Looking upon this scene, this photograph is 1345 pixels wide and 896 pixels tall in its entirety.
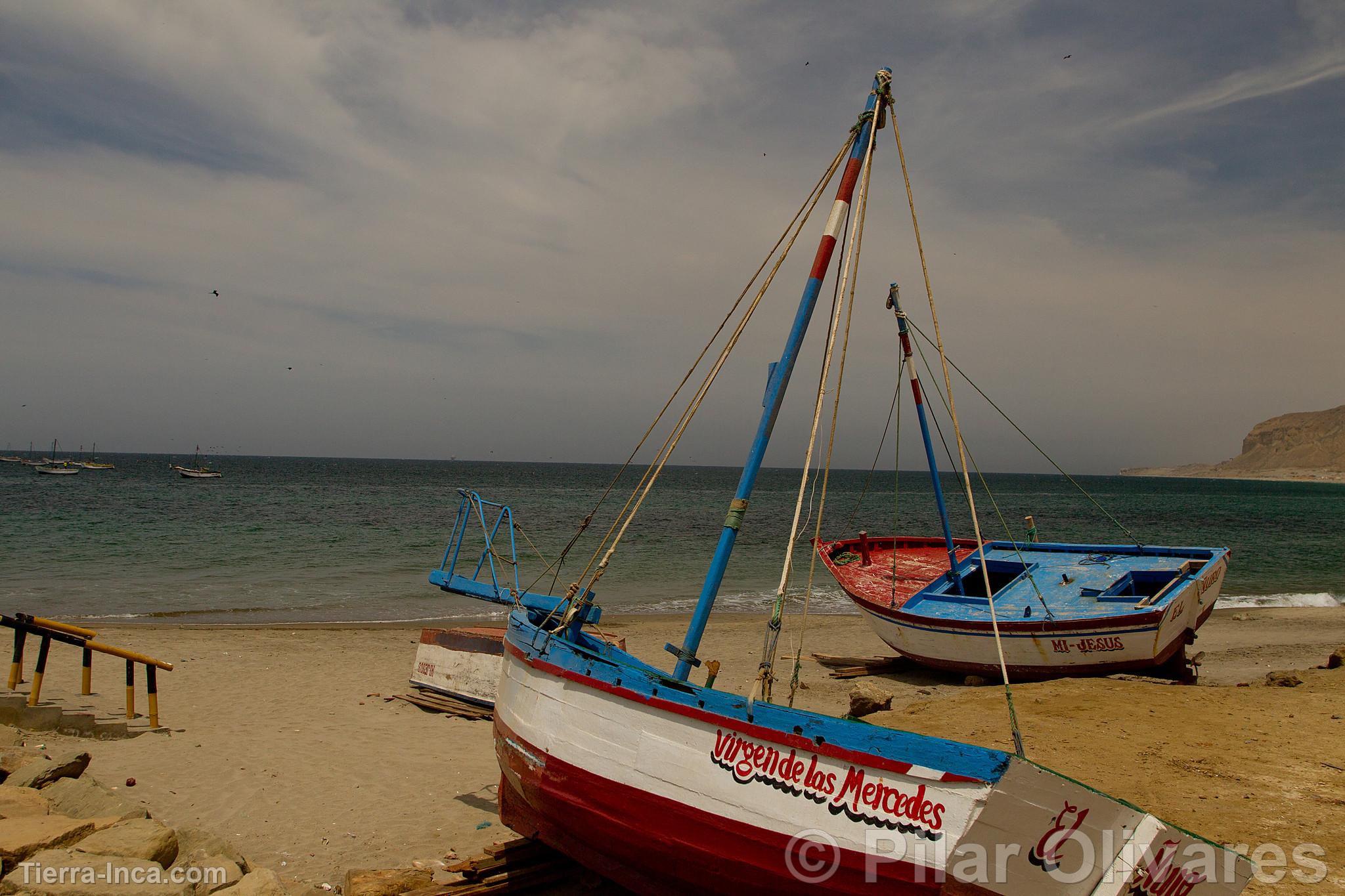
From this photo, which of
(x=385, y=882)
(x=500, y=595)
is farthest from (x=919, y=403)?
(x=385, y=882)

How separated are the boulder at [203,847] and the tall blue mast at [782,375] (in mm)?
3812

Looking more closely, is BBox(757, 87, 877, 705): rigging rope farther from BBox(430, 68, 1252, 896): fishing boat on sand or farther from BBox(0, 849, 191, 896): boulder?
BBox(0, 849, 191, 896): boulder

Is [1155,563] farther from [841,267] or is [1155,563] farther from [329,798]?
[329,798]

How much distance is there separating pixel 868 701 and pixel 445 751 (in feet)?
19.4

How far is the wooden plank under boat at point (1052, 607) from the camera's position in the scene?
40.0ft

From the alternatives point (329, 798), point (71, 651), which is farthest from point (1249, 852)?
point (71, 651)

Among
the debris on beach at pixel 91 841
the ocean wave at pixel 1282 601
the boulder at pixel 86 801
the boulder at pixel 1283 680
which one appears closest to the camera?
the debris on beach at pixel 91 841

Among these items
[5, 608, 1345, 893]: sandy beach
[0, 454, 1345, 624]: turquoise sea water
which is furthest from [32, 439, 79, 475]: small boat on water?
[5, 608, 1345, 893]: sandy beach

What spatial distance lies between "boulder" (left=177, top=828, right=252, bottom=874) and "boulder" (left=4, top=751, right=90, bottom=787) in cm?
167

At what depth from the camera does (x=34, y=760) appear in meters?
7.35

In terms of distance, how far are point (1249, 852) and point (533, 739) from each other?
5684 mm

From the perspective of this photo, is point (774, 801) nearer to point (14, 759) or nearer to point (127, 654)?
point (14, 759)

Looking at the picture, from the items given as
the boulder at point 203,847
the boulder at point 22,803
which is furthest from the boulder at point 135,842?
the boulder at point 22,803

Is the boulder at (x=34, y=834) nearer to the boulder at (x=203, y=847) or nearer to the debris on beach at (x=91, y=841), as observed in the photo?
the debris on beach at (x=91, y=841)
